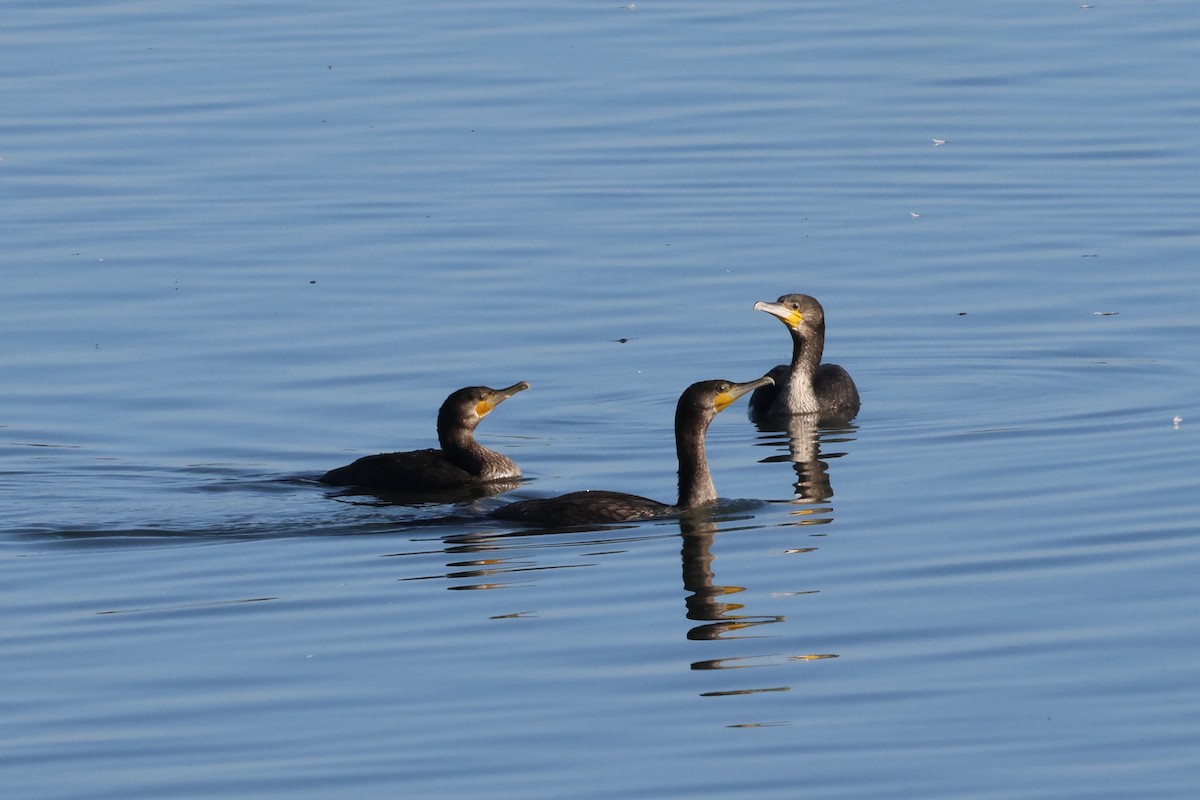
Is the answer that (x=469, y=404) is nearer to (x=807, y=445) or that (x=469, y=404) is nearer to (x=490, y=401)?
(x=490, y=401)

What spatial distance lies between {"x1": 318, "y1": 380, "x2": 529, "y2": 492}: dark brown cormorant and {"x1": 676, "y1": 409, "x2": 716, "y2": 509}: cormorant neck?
166 cm

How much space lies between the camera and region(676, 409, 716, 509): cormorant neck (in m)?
13.4

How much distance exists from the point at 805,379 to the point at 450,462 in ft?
12.0

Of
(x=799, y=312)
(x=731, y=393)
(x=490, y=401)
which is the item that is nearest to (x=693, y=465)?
(x=731, y=393)

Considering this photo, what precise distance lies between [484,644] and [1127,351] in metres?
8.35

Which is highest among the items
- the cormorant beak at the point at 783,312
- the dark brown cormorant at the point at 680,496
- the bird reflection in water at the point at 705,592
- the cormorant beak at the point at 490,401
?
the cormorant beak at the point at 783,312

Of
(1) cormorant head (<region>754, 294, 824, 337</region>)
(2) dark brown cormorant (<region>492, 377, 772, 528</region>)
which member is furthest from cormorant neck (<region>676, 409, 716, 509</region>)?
(1) cormorant head (<region>754, 294, 824, 337</region>)

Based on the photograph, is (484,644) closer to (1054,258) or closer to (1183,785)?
(1183,785)

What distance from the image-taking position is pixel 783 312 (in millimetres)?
17688

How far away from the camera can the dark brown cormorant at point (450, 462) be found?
14250mm

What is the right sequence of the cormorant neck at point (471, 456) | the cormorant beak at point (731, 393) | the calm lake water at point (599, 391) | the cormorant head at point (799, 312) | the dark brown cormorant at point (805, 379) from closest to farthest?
the calm lake water at point (599, 391), the cormorant beak at point (731, 393), the cormorant neck at point (471, 456), the dark brown cormorant at point (805, 379), the cormorant head at point (799, 312)

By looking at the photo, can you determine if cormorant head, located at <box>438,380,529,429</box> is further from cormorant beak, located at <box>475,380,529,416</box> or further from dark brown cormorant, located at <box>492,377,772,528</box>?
dark brown cormorant, located at <box>492,377,772,528</box>

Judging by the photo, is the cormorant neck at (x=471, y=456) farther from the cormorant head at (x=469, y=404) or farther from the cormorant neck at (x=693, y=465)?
the cormorant neck at (x=693, y=465)

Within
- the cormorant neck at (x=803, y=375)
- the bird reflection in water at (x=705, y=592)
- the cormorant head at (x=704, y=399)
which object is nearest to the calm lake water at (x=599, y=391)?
the bird reflection in water at (x=705, y=592)
